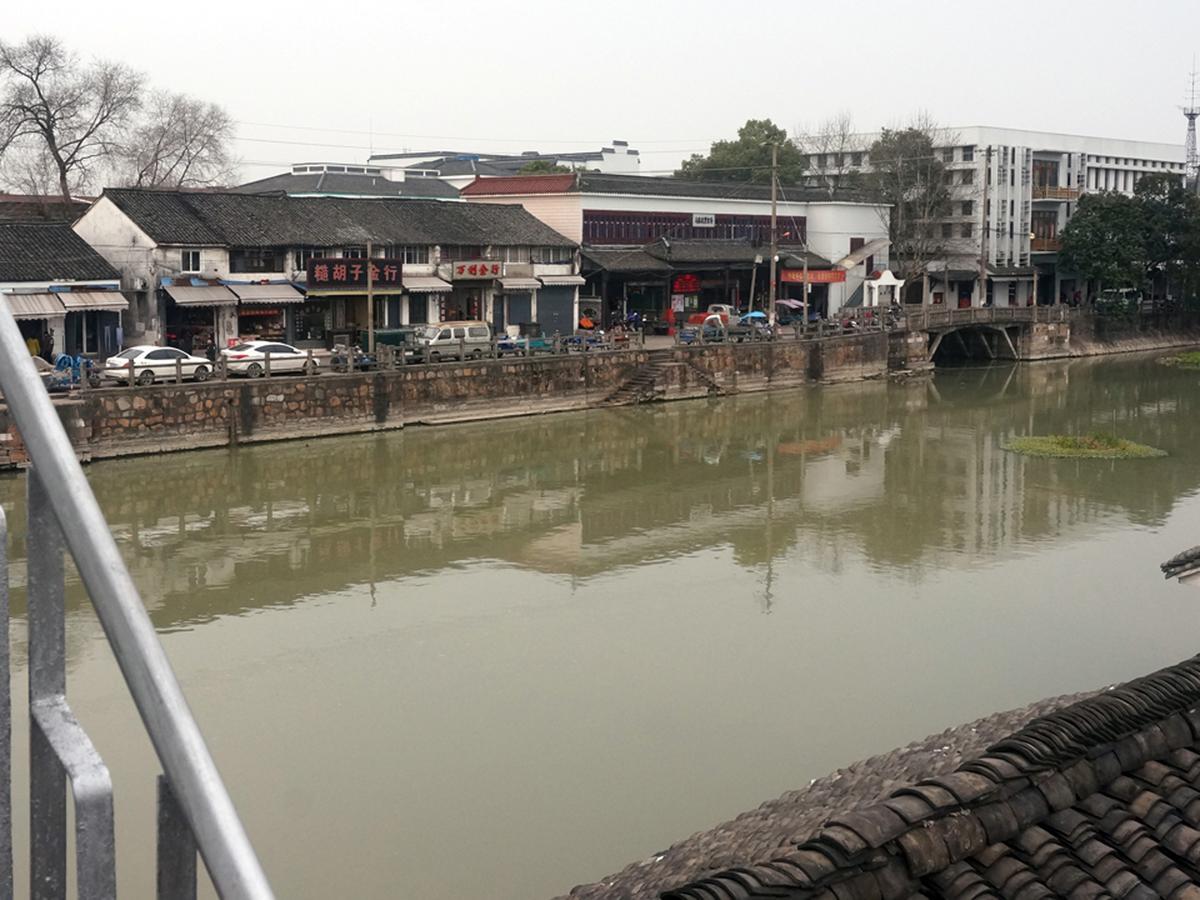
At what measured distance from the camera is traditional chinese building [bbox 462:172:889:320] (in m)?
43.4

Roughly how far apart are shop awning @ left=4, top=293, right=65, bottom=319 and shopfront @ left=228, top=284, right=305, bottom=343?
450 centimetres

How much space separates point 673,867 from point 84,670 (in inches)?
289

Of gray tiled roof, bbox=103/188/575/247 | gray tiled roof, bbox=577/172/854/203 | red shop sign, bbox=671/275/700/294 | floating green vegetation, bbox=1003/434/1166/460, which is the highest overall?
gray tiled roof, bbox=577/172/854/203

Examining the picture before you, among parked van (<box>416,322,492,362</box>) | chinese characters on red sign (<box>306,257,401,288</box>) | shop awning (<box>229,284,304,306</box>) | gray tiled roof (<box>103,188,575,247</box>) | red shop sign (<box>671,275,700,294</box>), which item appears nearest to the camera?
parked van (<box>416,322,492,362</box>)

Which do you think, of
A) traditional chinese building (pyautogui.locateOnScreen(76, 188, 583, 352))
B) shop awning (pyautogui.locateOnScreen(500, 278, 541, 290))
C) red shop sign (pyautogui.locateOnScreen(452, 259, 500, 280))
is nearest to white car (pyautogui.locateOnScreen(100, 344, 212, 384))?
traditional chinese building (pyautogui.locateOnScreen(76, 188, 583, 352))

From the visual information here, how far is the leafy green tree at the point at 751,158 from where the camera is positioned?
62062mm

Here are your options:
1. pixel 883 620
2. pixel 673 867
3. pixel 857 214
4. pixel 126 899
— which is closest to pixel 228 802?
pixel 673 867

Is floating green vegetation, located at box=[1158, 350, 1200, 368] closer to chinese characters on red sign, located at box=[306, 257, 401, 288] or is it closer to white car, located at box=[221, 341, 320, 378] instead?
chinese characters on red sign, located at box=[306, 257, 401, 288]

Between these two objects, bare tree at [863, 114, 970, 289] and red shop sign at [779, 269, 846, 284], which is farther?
bare tree at [863, 114, 970, 289]

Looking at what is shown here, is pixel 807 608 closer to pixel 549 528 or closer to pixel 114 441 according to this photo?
pixel 549 528

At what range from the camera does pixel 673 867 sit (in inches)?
346

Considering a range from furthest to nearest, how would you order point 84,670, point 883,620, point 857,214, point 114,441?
point 857,214 → point 114,441 → point 883,620 → point 84,670

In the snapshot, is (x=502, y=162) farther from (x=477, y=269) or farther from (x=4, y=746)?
(x=4, y=746)

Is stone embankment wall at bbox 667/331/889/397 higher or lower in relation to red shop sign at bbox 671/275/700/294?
lower
